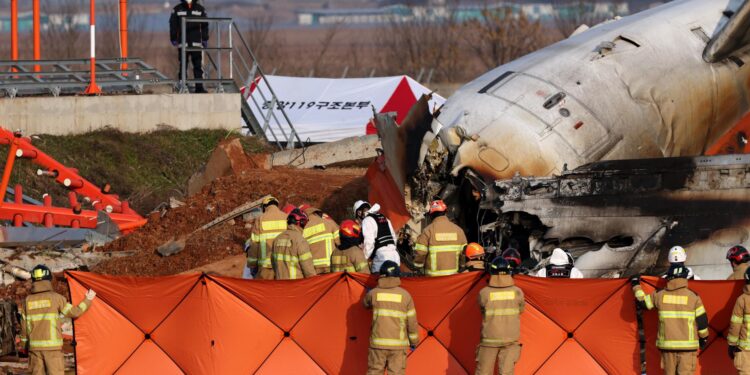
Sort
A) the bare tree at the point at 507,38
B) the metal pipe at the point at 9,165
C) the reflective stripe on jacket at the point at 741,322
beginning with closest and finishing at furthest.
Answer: the reflective stripe on jacket at the point at 741,322, the metal pipe at the point at 9,165, the bare tree at the point at 507,38

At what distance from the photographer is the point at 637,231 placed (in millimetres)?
21500

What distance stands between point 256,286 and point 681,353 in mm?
5297

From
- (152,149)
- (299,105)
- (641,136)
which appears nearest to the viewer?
(641,136)

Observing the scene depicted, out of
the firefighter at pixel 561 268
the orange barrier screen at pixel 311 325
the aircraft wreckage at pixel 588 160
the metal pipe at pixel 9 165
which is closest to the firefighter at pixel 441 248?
the firefighter at pixel 561 268

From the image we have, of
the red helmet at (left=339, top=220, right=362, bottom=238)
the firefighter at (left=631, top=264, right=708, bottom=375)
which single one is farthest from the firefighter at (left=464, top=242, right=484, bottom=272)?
the firefighter at (left=631, top=264, right=708, bottom=375)

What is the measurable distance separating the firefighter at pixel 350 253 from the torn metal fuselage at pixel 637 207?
316 cm

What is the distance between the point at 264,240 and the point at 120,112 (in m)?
14.8

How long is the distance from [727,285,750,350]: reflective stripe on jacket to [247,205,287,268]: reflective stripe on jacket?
6690mm

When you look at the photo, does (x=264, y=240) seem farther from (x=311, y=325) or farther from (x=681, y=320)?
(x=681, y=320)

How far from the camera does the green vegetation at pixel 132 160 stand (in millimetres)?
32344

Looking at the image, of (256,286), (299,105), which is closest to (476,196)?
(256,286)

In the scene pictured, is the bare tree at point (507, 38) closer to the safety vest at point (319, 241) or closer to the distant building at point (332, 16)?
the safety vest at point (319, 241)

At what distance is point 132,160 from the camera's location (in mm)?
33750

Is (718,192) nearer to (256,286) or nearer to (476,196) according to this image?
(476,196)
